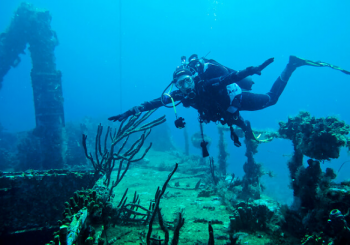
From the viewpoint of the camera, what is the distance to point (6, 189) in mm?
4051

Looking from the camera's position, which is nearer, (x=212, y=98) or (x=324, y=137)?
(x=324, y=137)

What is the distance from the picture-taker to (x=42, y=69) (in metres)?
12.0

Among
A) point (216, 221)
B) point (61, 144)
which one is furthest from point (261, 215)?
point (61, 144)

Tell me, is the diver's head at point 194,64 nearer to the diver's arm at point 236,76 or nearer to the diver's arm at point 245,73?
the diver's arm at point 236,76

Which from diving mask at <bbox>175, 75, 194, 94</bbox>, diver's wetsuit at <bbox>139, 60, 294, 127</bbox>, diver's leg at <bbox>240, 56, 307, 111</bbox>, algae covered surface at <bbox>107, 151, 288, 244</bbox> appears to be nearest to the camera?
algae covered surface at <bbox>107, 151, 288, 244</bbox>

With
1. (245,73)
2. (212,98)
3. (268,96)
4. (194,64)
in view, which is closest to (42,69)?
(194,64)

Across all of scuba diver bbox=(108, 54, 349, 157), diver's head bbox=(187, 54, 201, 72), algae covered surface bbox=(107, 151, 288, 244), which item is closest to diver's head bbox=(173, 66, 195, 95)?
scuba diver bbox=(108, 54, 349, 157)

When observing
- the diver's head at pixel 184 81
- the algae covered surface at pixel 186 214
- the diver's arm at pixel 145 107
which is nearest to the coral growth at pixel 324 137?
the algae covered surface at pixel 186 214

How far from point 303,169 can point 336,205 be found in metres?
1.01

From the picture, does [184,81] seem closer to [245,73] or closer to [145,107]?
[145,107]

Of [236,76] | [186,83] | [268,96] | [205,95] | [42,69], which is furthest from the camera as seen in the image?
[42,69]

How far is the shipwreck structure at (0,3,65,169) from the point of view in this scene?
441 inches

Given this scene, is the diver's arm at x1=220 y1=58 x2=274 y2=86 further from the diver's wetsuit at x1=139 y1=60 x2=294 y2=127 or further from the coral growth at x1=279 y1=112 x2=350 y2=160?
the coral growth at x1=279 y1=112 x2=350 y2=160

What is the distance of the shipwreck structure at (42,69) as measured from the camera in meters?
11.2
